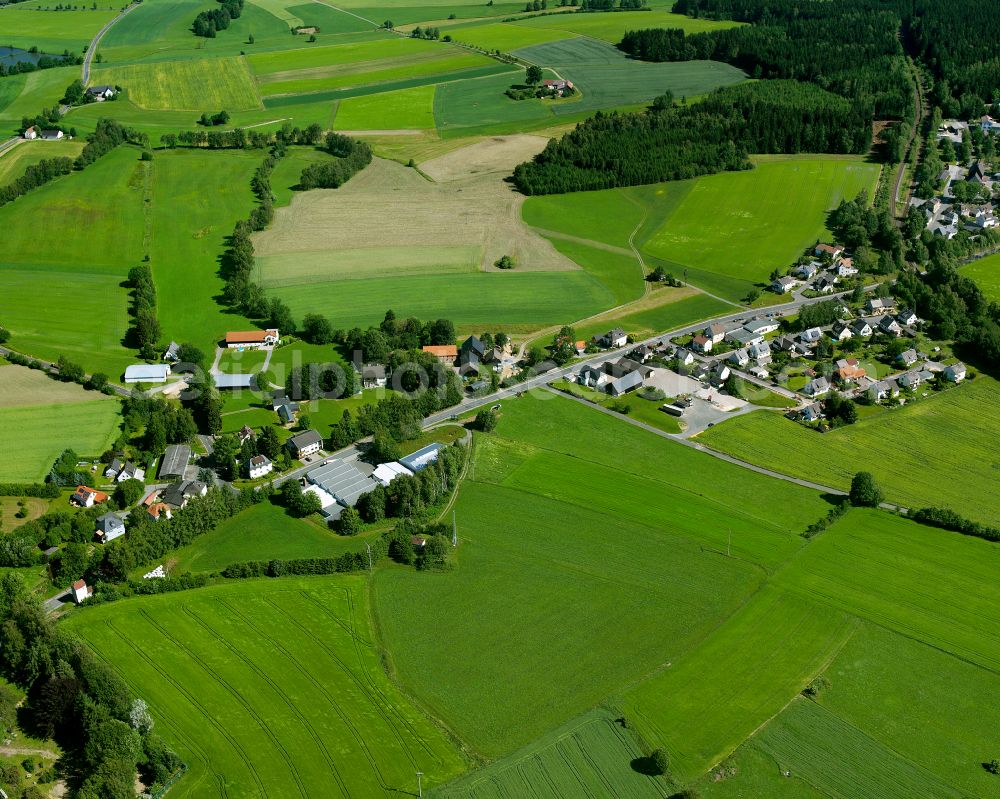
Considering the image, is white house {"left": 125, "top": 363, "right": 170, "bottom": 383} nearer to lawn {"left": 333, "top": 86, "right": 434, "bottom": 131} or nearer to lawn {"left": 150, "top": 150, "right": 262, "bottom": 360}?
lawn {"left": 150, "top": 150, "right": 262, "bottom": 360}

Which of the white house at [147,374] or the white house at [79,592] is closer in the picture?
the white house at [79,592]

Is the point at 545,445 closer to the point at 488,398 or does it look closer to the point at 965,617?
the point at 488,398

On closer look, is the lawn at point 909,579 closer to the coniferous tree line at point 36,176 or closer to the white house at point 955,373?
the white house at point 955,373

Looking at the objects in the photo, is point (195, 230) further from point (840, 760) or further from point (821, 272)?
point (840, 760)

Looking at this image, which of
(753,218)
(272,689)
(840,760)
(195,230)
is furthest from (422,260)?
(840,760)

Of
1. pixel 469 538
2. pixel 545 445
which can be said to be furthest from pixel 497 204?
pixel 469 538

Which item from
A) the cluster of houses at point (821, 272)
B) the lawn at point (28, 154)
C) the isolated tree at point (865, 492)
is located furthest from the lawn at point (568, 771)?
the lawn at point (28, 154)
